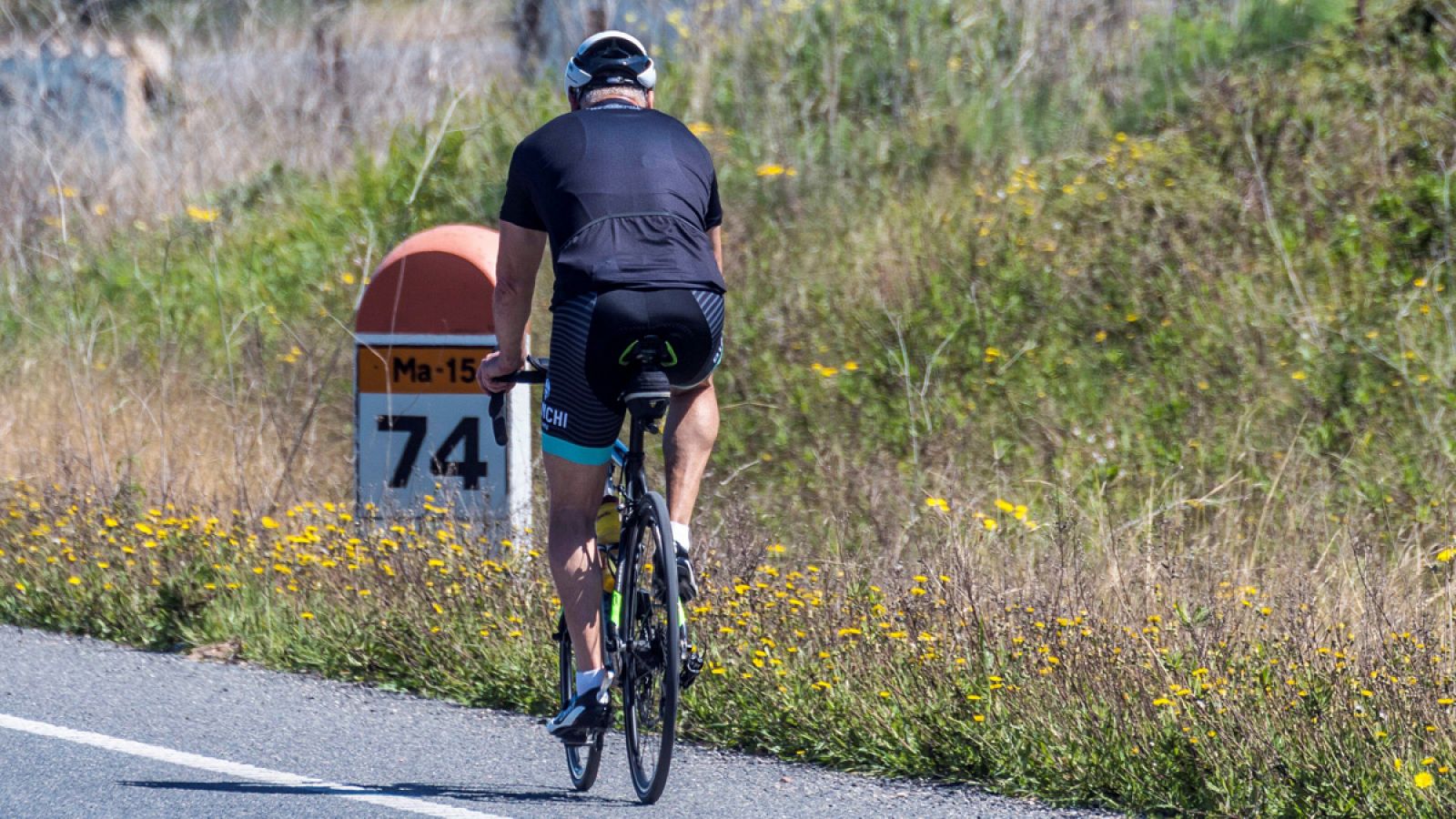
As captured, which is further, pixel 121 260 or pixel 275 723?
pixel 121 260

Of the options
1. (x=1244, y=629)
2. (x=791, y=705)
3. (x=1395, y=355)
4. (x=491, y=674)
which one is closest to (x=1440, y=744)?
(x=1244, y=629)

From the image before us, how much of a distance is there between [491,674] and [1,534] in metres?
3.20

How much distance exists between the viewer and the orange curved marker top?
686 centimetres

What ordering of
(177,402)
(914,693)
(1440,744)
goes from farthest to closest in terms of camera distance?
(177,402)
(914,693)
(1440,744)

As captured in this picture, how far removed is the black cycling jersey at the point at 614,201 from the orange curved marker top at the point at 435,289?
2392 mm

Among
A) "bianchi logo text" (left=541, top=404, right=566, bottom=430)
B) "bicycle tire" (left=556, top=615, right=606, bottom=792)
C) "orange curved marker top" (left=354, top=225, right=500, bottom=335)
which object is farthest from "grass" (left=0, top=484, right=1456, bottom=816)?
"bianchi logo text" (left=541, top=404, right=566, bottom=430)

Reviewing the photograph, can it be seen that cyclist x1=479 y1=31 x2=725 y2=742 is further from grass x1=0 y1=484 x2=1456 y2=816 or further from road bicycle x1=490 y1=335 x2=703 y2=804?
grass x1=0 y1=484 x2=1456 y2=816

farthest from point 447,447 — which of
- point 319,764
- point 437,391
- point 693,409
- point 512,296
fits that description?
point 693,409

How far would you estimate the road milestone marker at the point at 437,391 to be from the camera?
22.6 feet

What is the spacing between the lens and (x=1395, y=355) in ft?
27.3

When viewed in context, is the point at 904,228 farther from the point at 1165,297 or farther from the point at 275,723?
the point at 275,723

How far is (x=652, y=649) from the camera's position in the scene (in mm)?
4438

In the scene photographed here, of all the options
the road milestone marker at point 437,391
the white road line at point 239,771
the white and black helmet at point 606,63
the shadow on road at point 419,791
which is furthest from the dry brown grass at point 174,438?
the white and black helmet at point 606,63

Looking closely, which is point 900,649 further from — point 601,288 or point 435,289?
point 435,289
